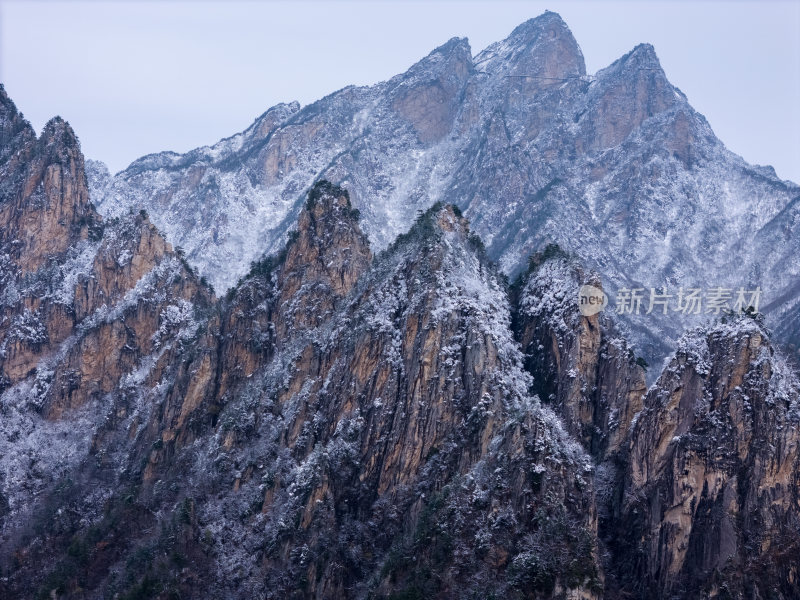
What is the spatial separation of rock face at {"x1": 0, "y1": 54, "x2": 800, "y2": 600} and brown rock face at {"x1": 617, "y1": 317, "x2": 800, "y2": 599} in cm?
24

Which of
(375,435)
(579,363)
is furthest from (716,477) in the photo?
(375,435)

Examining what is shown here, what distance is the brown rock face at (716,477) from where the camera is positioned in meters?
101

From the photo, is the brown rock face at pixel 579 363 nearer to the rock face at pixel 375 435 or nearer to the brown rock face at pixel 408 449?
the rock face at pixel 375 435

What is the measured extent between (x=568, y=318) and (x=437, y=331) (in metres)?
17.8

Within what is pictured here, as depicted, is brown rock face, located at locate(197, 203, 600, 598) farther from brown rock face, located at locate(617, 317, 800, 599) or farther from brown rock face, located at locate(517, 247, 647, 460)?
brown rock face, located at locate(617, 317, 800, 599)

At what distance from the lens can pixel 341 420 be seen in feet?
422

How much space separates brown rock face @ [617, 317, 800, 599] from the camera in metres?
101

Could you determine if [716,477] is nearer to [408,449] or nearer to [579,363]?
[579,363]

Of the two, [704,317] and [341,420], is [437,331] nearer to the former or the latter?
[341,420]

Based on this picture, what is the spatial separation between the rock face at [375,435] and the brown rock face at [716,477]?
0.24 metres

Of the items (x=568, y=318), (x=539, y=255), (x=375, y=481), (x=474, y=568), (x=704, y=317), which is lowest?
(x=474, y=568)

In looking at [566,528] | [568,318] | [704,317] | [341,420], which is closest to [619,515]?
[566,528]

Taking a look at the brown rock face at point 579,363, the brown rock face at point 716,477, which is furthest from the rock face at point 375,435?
the brown rock face at point 579,363

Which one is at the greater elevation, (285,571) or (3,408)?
(3,408)
